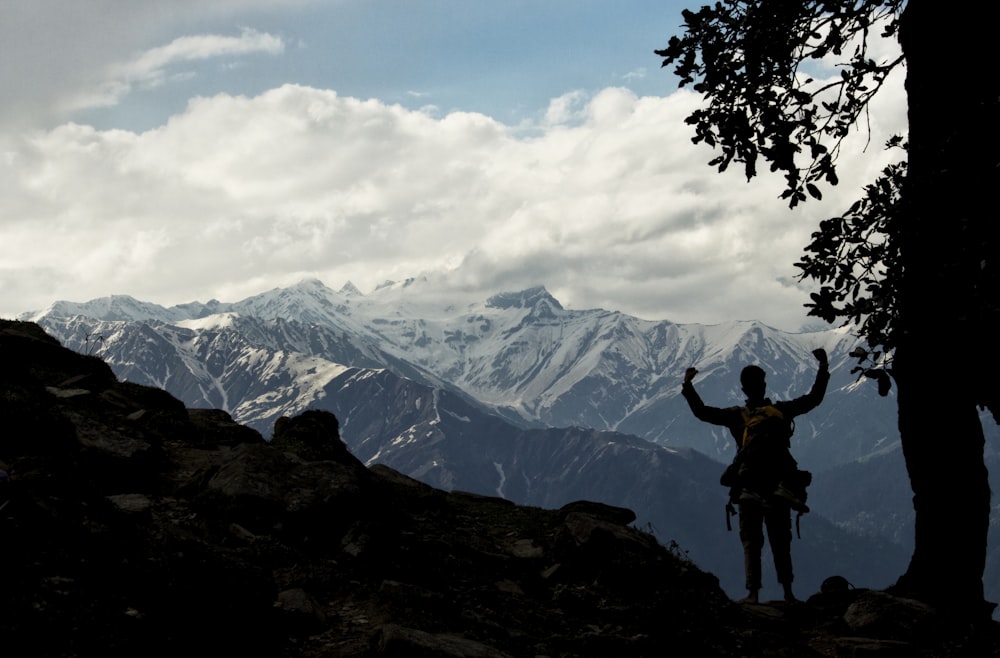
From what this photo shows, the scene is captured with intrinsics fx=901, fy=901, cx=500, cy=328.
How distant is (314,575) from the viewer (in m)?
13.1

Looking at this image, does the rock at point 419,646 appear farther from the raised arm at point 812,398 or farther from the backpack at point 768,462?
the raised arm at point 812,398

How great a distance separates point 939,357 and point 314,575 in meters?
9.92

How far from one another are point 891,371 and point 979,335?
4.31ft

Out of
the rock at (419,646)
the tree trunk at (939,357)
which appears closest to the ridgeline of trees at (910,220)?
the tree trunk at (939,357)

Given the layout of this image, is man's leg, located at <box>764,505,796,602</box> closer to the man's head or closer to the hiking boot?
the hiking boot

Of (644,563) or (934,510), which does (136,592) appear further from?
(934,510)

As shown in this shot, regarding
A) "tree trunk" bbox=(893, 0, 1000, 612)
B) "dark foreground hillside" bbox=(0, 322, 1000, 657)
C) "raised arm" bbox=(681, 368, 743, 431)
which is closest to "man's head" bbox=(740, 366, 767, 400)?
"raised arm" bbox=(681, 368, 743, 431)

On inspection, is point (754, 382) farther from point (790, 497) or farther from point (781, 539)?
point (781, 539)

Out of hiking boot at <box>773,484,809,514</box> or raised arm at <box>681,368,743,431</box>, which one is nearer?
hiking boot at <box>773,484,809,514</box>

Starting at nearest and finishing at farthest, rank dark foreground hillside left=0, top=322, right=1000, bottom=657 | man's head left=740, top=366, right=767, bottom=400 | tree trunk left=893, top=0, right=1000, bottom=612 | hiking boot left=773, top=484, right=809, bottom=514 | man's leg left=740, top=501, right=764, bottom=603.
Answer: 1. dark foreground hillside left=0, top=322, right=1000, bottom=657
2. tree trunk left=893, top=0, right=1000, bottom=612
3. hiking boot left=773, top=484, right=809, bottom=514
4. man's leg left=740, top=501, right=764, bottom=603
5. man's head left=740, top=366, right=767, bottom=400

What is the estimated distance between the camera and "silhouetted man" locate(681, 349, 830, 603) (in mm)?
14453

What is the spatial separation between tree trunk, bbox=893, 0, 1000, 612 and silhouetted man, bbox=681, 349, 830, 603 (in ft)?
5.35

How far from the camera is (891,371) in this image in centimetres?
1327

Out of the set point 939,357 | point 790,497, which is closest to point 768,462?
point 790,497
